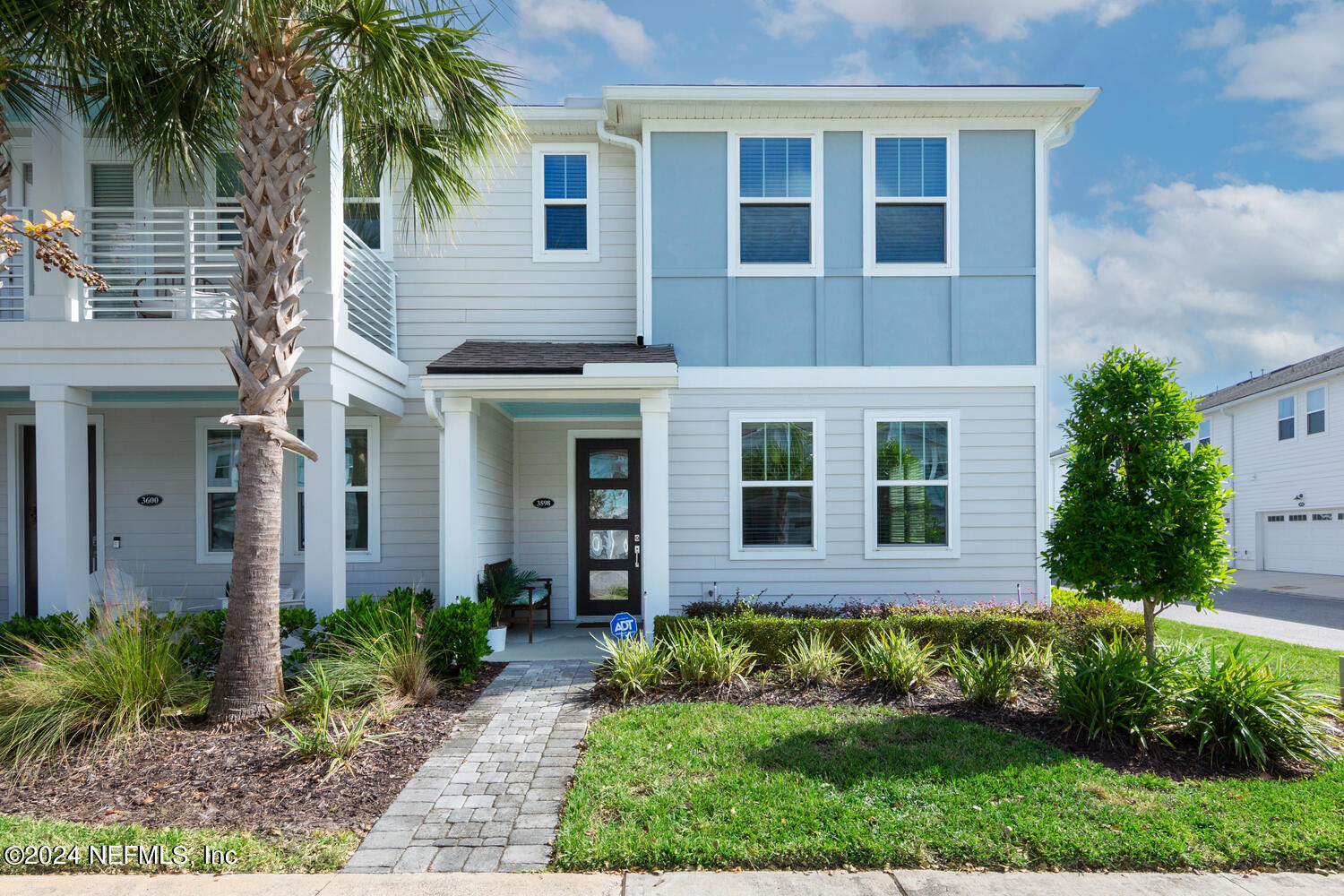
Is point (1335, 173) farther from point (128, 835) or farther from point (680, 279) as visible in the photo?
point (128, 835)

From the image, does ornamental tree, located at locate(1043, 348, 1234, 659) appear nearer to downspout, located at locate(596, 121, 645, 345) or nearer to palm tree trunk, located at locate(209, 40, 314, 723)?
downspout, located at locate(596, 121, 645, 345)

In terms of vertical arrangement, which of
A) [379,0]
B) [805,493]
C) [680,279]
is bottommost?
[805,493]

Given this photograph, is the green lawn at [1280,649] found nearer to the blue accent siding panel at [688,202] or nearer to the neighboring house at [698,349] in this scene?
the neighboring house at [698,349]

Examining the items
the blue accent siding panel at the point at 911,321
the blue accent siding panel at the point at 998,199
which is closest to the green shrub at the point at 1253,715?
the blue accent siding panel at the point at 911,321

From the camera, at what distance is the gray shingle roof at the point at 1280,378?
20594 mm

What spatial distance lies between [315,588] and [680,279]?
5.50 metres

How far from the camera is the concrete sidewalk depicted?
3.56m

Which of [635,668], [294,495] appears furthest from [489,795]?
[294,495]

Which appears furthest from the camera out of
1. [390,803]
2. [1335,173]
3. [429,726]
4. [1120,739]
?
[1335,173]

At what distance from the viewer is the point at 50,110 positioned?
7.64 m

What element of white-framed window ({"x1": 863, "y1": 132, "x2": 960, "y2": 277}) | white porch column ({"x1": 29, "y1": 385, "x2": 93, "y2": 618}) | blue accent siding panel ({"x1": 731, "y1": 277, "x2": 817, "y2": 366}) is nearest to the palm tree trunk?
white porch column ({"x1": 29, "y1": 385, "x2": 93, "y2": 618})

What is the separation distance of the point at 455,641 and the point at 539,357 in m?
3.42

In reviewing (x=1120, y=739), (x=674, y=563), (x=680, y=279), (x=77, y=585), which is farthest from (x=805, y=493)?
(x=77, y=585)

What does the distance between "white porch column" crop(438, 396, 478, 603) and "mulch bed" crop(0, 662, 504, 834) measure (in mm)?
2653
